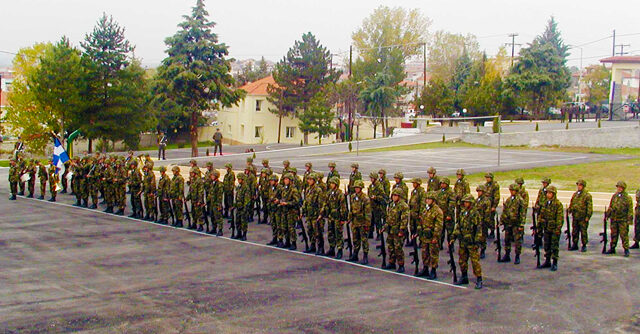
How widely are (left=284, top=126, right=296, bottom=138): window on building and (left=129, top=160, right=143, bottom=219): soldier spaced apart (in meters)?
51.3

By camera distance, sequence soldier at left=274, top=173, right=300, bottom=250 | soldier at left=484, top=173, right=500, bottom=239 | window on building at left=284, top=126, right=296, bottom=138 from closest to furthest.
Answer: soldier at left=274, top=173, right=300, bottom=250, soldier at left=484, top=173, right=500, bottom=239, window on building at left=284, top=126, right=296, bottom=138

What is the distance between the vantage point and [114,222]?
1867 cm

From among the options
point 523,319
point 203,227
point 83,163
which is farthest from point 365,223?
point 83,163

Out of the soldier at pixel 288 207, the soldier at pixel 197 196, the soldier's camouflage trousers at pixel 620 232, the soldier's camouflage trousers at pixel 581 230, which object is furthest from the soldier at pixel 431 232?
the soldier at pixel 197 196

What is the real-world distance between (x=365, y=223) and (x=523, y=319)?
433cm

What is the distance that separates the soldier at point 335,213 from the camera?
551 inches

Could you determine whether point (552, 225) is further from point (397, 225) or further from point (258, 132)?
point (258, 132)

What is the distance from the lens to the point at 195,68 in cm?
4822

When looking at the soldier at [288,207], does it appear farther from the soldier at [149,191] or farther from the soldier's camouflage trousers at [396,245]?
the soldier at [149,191]

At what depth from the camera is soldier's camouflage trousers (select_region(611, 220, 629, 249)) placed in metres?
14.2

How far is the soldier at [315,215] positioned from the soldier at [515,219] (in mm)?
4036

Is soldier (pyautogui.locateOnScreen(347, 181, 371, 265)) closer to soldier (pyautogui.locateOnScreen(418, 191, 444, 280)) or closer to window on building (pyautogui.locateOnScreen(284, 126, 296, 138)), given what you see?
soldier (pyautogui.locateOnScreen(418, 191, 444, 280))

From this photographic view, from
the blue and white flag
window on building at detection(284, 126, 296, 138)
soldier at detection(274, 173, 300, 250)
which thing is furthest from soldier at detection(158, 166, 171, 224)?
window on building at detection(284, 126, 296, 138)

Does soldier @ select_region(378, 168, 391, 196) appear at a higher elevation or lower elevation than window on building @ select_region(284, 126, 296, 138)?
lower
